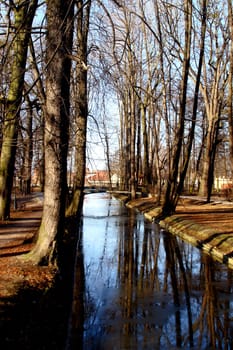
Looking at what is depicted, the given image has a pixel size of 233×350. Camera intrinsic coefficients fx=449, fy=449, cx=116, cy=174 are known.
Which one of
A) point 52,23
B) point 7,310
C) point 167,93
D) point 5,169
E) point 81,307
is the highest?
point 167,93

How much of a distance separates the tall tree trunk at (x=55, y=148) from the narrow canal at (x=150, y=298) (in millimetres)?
1243

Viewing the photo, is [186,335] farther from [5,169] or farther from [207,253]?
[5,169]

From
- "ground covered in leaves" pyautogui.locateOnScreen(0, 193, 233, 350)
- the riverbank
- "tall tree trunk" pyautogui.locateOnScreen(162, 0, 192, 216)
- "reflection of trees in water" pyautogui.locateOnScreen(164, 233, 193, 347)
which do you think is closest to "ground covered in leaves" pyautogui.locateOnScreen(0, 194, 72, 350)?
"ground covered in leaves" pyautogui.locateOnScreen(0, 193, 233, 350)

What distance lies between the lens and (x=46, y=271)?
27.3 ft

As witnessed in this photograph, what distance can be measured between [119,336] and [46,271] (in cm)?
216

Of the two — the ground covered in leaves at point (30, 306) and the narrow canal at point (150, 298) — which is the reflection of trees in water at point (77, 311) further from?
the ground covered in leaves at point (30, 306)

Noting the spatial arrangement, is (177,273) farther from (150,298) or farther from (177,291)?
(150,298)

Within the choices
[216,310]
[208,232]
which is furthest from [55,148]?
[208,232]

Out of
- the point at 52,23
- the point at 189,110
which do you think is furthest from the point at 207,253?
the point at 189,110

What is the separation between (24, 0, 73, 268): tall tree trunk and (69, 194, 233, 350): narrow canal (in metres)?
1.24

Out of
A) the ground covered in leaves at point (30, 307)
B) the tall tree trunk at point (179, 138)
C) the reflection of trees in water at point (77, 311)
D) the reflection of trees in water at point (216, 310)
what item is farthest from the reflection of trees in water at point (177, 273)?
the tall tree trunk at point (179, 138)

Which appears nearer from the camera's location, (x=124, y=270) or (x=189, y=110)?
(x=124, y=270)

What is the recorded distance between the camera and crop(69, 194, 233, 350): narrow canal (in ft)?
22.0

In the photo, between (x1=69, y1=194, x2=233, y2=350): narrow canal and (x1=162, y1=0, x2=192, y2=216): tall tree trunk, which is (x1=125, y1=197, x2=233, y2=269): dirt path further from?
(x1=162, y1=0, x2=192, y2=216): tall tree trunk
